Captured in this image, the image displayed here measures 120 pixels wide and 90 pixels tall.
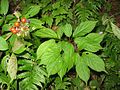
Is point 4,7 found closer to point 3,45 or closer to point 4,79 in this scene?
point 3,45

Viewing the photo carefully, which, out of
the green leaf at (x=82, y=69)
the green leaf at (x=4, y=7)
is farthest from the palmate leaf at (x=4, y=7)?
the green leaf at (x=82, y=69)

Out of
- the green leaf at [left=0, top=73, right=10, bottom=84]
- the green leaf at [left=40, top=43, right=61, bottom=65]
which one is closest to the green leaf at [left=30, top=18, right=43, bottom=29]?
the green leaf at [left=40, top=43, right=61, bottom=65]

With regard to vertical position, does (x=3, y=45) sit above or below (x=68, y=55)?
above

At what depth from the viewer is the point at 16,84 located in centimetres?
198

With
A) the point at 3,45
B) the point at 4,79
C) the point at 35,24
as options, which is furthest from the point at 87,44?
the point at 4,79

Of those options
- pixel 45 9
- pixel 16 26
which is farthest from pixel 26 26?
pixel 45 9

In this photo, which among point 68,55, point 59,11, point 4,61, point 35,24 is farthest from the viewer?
point 59,11

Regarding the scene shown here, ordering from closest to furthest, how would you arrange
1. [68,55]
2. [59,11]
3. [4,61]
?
1. [68,55]
2. [4,61]
3. [59,11]

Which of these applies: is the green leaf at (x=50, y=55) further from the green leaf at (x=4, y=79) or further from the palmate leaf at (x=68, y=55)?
the green leaf at (x=4, y=79)

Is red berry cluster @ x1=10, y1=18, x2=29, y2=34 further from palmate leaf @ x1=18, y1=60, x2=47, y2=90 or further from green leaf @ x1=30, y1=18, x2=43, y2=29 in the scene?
palmate leaf @ x1=18, y1=60, x2=47, y2=90

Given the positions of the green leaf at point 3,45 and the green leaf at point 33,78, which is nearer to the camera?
the green leaf at point 3,45

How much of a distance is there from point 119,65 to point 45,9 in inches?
38.7

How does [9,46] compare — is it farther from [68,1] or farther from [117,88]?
[117,88]

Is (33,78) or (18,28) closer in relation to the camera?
(18,28)
